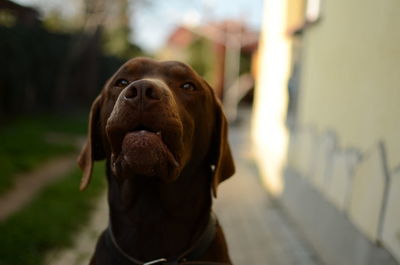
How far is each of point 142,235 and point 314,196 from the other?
9.56 feet

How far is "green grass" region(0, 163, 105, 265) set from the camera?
3955mm

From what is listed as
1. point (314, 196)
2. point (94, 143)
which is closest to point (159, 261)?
point (94, 143)

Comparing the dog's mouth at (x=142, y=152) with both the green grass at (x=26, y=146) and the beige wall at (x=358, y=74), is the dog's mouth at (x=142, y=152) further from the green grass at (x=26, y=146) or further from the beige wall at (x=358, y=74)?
the green grass at (x=26, y=146)

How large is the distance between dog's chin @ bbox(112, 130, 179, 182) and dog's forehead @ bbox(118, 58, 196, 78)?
49 cm

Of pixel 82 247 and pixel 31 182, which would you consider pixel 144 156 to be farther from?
pixel 31 182

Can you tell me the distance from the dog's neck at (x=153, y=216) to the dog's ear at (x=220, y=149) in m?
0.17

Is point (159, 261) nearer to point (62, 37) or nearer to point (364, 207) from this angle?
point (364, 207)

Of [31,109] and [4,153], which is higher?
[4,153]


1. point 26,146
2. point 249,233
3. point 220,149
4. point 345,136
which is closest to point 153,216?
point 220,149

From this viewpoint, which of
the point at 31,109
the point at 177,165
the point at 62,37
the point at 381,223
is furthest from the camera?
the point at 62,37

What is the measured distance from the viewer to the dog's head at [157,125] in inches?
71.1

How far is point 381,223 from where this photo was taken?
3.03 metres

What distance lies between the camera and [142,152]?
70.8 inches

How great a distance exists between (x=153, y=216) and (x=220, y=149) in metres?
0.53
